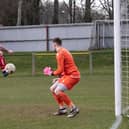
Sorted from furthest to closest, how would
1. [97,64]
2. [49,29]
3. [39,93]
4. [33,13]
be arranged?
[33,13] → [49,29] → [97,64] → [39,93]

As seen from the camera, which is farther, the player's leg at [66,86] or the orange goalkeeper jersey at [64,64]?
the player's leg at [66,86]

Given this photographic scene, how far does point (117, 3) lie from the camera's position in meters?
12.6

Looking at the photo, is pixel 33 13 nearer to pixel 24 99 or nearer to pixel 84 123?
pixel 24 99

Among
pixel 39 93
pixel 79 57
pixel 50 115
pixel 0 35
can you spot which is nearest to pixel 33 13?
pixel 0 35

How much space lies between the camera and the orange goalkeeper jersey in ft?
40.9

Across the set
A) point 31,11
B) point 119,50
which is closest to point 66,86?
point 119,50

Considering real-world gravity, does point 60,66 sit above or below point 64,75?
above

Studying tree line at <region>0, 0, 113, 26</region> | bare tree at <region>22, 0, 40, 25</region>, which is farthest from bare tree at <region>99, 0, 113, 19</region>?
bare tree at <region>22, 0, 40, 25</region>

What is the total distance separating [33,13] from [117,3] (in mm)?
53002

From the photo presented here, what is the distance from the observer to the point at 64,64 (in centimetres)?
1263

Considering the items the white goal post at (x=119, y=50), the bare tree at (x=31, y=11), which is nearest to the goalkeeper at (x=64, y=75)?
the white goal post at (x=119, y=50)

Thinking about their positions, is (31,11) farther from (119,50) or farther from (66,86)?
(119,50)

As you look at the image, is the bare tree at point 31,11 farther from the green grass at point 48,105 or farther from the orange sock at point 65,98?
the orange sock at point 65,98

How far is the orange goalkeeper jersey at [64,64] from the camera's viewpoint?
40.9ft
